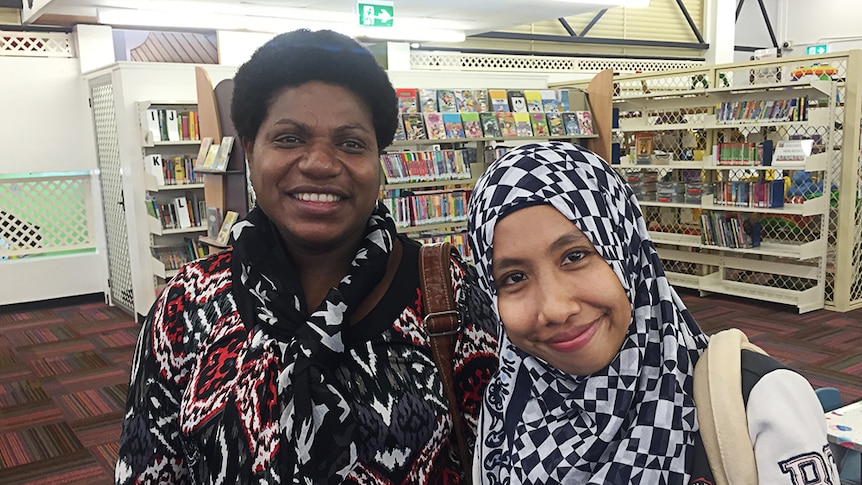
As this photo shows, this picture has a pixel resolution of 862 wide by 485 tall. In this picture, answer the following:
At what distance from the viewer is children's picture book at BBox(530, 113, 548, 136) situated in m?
5.95

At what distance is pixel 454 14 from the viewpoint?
766 centimetres

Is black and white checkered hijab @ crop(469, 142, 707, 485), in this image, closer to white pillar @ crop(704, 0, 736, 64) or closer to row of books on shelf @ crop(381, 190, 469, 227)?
row of books on shelf @ crop(381, 190, 469, 227)

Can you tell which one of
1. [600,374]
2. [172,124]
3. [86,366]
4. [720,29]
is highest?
[720,29]

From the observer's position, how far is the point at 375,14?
689cm

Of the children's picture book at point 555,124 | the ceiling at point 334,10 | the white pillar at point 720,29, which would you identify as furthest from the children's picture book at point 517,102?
the white pillar at point 720,29

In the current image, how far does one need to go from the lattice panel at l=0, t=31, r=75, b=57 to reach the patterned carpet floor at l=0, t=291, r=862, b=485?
2420mm

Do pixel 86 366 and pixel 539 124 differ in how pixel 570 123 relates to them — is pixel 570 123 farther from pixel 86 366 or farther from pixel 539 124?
pixel 86 366

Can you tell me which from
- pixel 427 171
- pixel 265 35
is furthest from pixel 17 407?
pixel 265 35

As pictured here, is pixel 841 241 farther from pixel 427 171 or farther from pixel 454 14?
pixel 454 14

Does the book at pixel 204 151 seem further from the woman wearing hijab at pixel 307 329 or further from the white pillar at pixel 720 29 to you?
the white pillar at pixel 720 29

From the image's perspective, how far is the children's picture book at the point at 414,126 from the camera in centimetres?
525

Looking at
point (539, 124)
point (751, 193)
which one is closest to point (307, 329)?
point (539, 124)

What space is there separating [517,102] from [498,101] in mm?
180

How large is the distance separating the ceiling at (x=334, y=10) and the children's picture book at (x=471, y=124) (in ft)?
5.50
